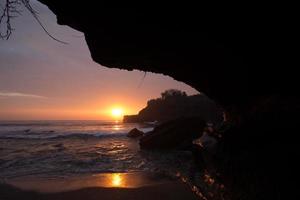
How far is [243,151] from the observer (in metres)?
4.23

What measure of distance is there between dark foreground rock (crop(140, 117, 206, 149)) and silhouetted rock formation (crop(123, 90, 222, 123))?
1087 inches

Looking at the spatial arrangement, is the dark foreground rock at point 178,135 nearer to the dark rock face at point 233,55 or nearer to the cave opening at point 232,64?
the cave opening at point 232,64

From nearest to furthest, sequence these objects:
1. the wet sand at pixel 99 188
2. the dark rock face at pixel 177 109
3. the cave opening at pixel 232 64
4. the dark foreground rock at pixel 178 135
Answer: the cave opening at pixel 232 64 < the wet sand at pixel 99 188 < the dark foreground rock at pixel 178 135 < the dark rock face at pixel 177 109

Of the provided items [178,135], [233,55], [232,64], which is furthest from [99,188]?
[178,135]

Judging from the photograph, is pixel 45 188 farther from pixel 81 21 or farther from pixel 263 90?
pixel 263 90

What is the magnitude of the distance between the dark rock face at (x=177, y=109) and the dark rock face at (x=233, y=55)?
3892cm

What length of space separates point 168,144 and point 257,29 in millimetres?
12646

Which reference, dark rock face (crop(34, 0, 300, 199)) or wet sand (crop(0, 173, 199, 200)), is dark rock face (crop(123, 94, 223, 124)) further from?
dark rock face (crop(34, 0, 300, 199))

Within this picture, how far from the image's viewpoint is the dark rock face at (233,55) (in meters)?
3.87

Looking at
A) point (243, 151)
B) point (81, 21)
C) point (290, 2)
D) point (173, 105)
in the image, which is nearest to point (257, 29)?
point (290, 2)

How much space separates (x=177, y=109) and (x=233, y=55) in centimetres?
6181

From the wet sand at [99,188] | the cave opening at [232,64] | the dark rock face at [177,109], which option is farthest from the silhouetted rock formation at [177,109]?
the cave opening at [232,64]

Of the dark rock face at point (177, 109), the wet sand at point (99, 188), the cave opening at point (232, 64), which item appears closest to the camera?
the cave opening at point (232, 64)

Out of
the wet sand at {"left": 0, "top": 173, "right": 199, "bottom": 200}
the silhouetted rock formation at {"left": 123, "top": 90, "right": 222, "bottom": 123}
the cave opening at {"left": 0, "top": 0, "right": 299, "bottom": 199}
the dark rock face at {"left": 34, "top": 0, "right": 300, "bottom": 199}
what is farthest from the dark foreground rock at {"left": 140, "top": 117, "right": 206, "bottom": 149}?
the silhouetted rock formation at {"left": 123, "top": 90, "right": 222, "bottom": 123}
